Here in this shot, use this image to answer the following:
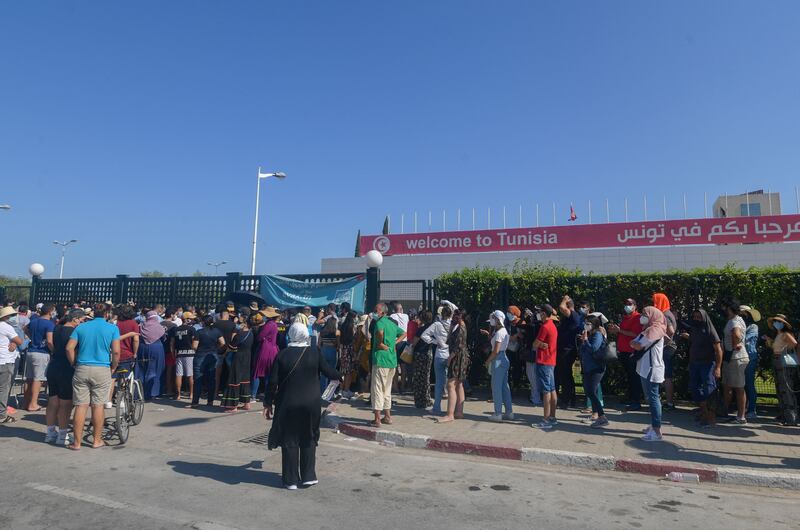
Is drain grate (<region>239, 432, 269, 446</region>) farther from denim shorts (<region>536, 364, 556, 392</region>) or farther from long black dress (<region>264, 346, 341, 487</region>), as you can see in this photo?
denim shorts (<region>536, 364, 556, 392</region>)

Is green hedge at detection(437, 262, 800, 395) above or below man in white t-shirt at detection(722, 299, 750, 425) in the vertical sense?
above

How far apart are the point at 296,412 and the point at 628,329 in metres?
6.41

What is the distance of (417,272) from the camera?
31578 mm

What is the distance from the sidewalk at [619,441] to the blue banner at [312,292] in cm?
478

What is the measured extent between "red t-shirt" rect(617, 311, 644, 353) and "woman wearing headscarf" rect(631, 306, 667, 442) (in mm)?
1732

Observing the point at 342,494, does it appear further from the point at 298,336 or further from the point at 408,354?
the point at 408,354

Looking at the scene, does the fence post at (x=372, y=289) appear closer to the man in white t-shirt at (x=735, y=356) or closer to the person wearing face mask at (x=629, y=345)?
the person wearing face mask at (x=629, y=345)

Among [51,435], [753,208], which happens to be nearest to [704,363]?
[51,435]

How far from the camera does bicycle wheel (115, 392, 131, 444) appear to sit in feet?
24.4

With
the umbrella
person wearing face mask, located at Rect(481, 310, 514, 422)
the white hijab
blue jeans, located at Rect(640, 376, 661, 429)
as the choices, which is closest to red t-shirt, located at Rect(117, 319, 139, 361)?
the white hijab

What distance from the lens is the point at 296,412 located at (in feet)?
18.1

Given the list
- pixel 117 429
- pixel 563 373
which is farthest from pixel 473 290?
pixel 117 429

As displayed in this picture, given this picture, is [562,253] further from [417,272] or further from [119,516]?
[119,516]

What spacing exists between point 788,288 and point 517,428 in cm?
547
